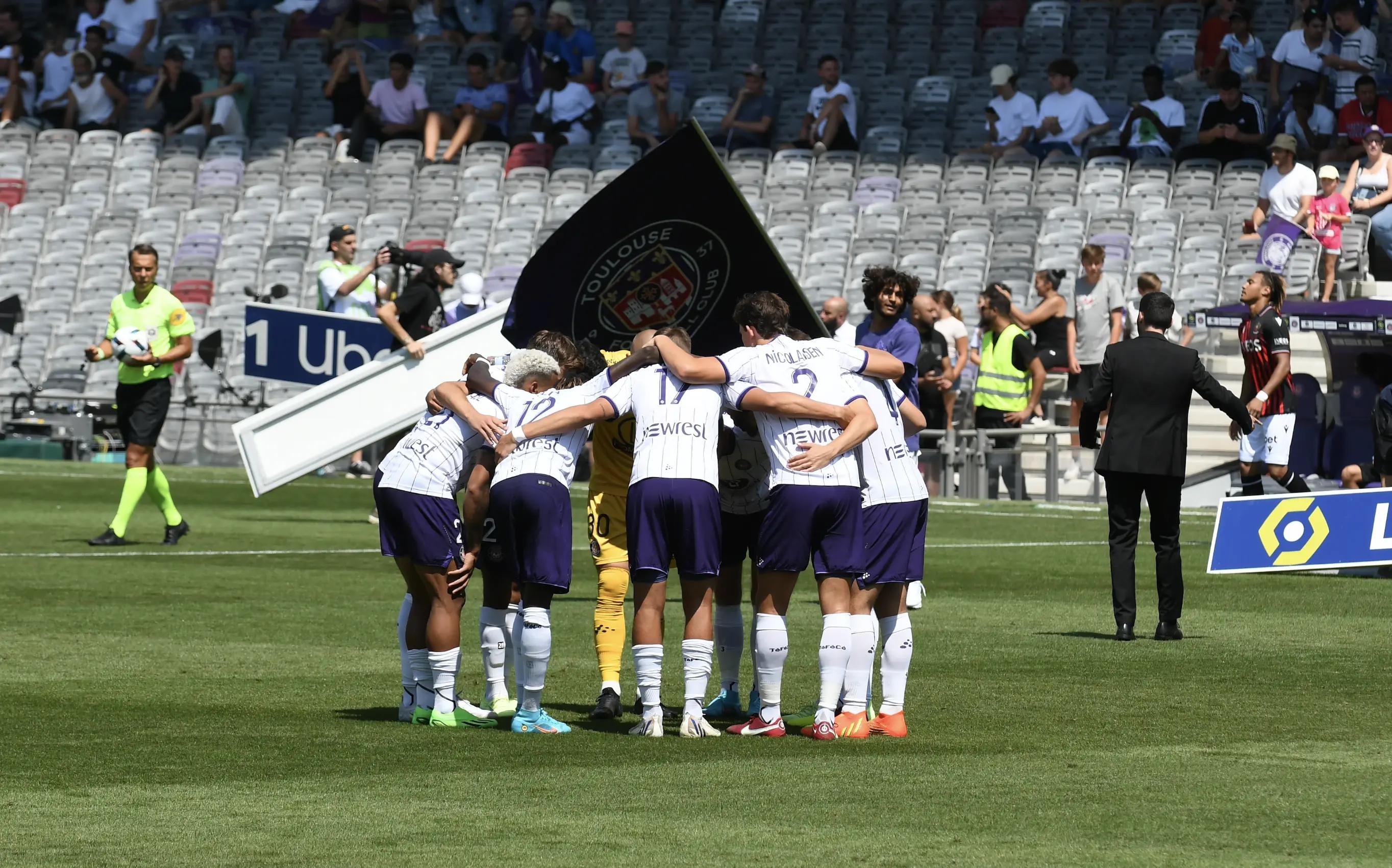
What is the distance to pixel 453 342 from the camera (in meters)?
16.1

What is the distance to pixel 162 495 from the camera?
58.0ft

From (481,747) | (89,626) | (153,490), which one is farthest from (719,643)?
(153,490)

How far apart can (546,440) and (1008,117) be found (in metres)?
21.2

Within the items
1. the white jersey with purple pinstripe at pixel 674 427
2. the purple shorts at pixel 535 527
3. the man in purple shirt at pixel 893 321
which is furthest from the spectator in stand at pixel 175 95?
the white jersey with purple pinstripe at pixel 674 427

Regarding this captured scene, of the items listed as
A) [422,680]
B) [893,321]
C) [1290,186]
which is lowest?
[422,680]

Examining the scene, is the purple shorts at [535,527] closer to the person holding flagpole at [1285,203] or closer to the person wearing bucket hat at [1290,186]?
the person holding flagpole at [1285,203]

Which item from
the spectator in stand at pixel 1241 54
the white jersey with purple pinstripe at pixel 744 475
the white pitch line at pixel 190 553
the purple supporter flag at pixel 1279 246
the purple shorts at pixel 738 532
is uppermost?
the spectator in stand at pixel 1241 54

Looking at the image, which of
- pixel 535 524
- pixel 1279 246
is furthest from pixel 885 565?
pixel 1279 246

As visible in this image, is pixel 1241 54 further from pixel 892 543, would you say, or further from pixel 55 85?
pixel 892 543

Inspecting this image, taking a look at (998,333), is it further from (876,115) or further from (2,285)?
(2,285)

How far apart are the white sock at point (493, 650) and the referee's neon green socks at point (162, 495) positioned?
8.61 metres

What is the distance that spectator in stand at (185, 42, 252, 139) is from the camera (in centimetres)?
3503

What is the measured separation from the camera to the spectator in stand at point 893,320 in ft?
38.4

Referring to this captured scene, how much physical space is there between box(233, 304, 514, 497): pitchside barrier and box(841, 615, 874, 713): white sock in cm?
723
